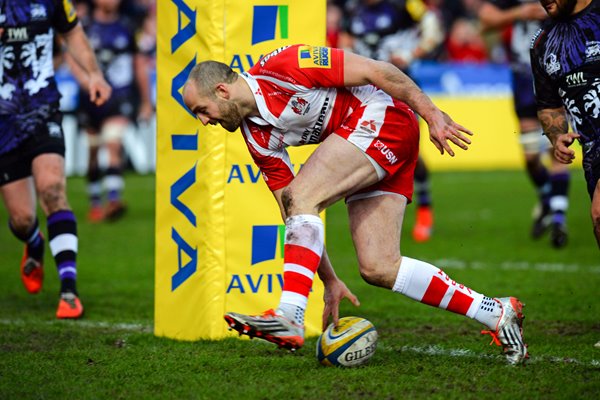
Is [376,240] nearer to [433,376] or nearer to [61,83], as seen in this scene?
[433,376]

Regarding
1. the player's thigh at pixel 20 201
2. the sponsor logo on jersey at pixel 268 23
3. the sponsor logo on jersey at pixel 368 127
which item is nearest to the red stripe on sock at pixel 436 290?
the sponsor logo on jersey at pixel 368 127

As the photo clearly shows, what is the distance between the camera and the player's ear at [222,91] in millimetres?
5145

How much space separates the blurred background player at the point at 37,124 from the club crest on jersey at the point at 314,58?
269 centimetres

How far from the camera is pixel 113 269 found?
377 inches

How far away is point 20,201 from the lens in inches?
293

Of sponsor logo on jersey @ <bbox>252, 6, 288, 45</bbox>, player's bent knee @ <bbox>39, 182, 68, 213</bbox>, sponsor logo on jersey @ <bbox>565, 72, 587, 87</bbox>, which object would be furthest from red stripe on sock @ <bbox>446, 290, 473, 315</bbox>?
player's bent knee @ <bbox>39, 182, 68, 213</bbox>

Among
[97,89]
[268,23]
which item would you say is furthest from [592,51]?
[97,89]

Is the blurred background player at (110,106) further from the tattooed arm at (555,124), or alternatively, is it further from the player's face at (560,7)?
the player's face at (560,7)

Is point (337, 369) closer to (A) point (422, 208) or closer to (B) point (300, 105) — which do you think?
(B) point (300, 105)

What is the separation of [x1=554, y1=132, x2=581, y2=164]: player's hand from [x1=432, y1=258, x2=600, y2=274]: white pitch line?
3.44 meters

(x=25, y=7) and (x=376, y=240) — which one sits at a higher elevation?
(x=25, y=7)

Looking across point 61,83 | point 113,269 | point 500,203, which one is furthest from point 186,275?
point 61,83

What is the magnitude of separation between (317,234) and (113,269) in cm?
494

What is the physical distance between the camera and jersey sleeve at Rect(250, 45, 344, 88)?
5109 millimetres
